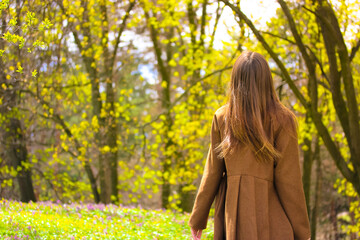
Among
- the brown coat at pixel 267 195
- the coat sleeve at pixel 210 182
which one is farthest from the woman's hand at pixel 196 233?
the brown coat at pixel 267 195

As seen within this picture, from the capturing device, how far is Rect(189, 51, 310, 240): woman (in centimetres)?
284

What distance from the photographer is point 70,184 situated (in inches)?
498

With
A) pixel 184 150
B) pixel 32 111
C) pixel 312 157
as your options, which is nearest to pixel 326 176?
pixel 312 157

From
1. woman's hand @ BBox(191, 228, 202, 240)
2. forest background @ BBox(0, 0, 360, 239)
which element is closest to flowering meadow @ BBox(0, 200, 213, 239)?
woman's hand @ BBox(191, 228, 202, 240)

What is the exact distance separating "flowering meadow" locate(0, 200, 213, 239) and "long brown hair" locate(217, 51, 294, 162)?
2559mm

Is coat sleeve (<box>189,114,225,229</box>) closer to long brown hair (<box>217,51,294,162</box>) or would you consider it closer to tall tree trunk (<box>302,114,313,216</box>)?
long brown hair (<box>217,51,294,162</box>)

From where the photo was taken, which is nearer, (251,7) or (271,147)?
(271,147)

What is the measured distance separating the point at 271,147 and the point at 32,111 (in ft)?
26.8

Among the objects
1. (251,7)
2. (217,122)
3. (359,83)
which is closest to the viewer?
(217,122)

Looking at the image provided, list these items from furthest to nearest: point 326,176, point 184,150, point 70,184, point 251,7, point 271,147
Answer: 1. point 326,176
2. point 70,184
3. point 184,150
4. point 251,7
5. point 271,147

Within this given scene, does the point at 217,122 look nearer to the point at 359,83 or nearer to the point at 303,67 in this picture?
the point at 359,83

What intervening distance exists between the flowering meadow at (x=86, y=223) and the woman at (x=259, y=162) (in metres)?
2.41

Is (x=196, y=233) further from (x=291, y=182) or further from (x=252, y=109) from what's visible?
(x=252, y=109)

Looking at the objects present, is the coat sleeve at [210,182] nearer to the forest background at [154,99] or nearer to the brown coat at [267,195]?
the brown coat at [267,195]
